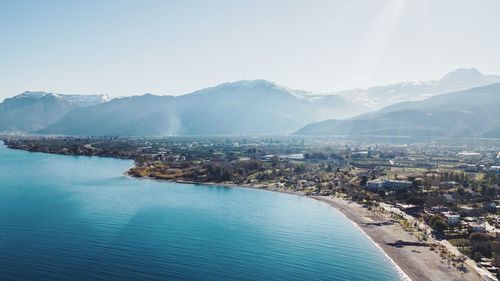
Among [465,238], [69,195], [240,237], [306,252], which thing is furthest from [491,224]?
[69,195]

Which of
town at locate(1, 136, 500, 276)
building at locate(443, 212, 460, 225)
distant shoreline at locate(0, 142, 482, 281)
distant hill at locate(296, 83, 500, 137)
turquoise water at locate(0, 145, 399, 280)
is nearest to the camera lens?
turquoise water at locate(0, 145, 399, 280)

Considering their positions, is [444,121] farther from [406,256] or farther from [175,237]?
[175,237]

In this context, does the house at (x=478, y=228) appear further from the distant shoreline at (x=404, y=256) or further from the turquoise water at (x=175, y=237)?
the turquoise water at (x=175, y=237)

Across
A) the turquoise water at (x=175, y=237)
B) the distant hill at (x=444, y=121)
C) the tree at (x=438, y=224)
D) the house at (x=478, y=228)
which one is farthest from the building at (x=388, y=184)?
the distant hill at (x=444, y=121)

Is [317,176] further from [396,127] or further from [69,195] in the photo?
[396,127]

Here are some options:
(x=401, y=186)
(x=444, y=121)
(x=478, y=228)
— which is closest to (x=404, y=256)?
(x=478, y=228)

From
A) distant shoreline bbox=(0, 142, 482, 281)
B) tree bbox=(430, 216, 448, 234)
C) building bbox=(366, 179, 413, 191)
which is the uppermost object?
building bbox=(366, 179, 413, 191)

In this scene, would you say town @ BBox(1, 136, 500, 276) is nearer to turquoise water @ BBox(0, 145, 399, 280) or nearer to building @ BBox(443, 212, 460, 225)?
building @ BBox(443, 212, 460, 225)

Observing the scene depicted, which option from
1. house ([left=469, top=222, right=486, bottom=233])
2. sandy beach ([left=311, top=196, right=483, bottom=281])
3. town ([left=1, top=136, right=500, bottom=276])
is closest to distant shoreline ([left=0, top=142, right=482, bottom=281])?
sandy beach ([left=311, top=196, right=483, bottom=281])
